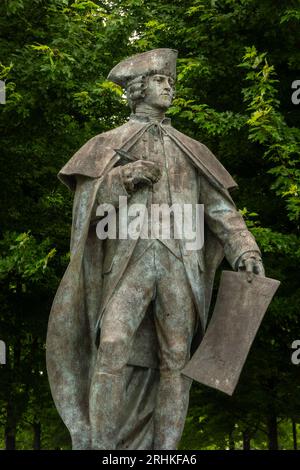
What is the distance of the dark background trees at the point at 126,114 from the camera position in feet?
40.1

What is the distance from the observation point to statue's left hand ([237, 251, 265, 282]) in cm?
727

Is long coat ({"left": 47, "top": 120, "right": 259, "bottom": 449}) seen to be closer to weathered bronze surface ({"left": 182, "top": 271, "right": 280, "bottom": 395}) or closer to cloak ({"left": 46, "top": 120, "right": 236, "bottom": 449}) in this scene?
cloak ({"left": 46, "top": 120, "right": 236, "bottom": 449})

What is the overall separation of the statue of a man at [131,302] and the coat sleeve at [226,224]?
1cm

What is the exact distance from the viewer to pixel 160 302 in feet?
23.7

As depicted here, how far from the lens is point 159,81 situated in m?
7.59

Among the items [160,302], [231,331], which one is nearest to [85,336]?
[160,302]

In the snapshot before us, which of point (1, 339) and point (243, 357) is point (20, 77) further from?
point (243, 357)

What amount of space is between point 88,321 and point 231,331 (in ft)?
3.38

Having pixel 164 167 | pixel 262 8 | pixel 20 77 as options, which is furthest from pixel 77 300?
pixel 262 8

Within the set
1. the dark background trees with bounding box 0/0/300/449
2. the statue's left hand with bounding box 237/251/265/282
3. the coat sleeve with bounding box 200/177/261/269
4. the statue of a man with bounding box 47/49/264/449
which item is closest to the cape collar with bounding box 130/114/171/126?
the statue of a man with bounding box 47/49/264/449

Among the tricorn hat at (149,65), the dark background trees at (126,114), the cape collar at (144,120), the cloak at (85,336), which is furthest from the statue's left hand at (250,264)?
the dark background trees at (126,114)

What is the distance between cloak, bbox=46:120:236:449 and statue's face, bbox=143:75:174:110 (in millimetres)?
270

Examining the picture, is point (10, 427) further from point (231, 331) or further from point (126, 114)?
point (231, 331)
